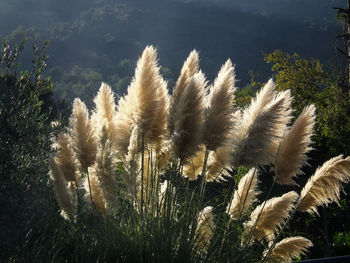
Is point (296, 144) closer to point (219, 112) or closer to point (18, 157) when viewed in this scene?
point (219, 112)

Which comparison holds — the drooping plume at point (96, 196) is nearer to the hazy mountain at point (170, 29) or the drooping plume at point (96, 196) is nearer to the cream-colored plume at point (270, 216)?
the cream-colored plume at point (270, 216)

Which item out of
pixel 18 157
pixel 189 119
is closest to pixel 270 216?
pixel 189 119

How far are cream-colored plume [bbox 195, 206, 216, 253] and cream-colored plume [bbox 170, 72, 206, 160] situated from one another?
0.53 meters

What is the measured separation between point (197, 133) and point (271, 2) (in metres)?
55.1

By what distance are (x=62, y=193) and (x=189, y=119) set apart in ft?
3.02

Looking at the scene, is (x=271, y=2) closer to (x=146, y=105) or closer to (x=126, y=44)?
(x=126, y=44)

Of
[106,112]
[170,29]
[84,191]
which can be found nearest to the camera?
[106,112]

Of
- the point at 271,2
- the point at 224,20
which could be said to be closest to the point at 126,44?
the point at 224,20

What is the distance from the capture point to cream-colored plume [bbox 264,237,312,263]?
2.87 metres

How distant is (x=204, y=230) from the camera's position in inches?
116

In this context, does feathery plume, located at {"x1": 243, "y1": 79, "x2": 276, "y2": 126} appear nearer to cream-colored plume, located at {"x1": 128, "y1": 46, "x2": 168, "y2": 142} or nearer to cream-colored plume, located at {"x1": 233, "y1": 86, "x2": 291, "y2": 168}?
cream-colored plume, located at {"x1": 233, "y1": 86, "x2": 291, "y2": 168}

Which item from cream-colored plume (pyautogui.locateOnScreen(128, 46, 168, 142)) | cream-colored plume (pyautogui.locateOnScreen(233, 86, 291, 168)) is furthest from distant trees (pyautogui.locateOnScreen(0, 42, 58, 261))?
cream-colored plume (pyautogui.locateOnScreen(233, 86, 291, 168))

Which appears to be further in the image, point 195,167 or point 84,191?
point 195,167

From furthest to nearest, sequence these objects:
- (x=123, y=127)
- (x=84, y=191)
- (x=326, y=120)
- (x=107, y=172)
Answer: (x=326, y=120) → (x=84, y=191) → (x=123, y=127) → (x=107, y=172)
